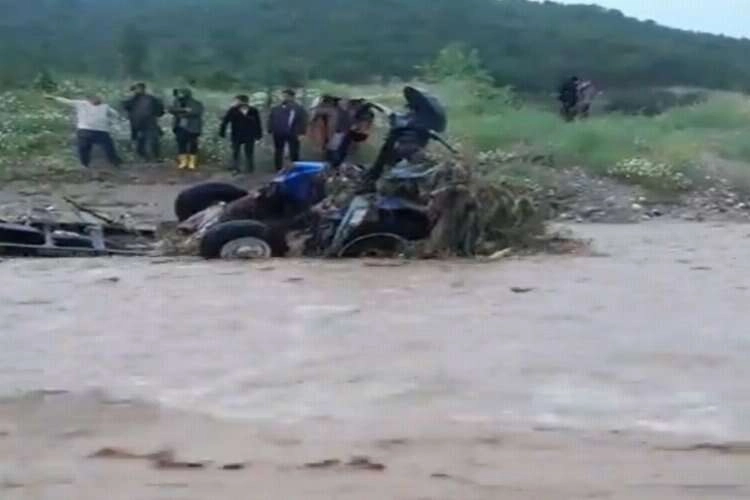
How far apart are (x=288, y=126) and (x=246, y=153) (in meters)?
1.03

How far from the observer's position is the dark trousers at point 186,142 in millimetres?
18625

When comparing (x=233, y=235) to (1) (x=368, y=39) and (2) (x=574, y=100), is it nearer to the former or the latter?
(2) (x=574, y=100)

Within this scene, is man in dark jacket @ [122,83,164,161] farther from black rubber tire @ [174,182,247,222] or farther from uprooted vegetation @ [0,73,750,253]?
black rubber tire @ [174,182,247,222]

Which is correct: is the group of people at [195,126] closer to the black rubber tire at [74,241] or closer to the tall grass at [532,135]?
the tall grass at [532,135]

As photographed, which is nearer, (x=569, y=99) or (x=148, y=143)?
(x=148, y=143)

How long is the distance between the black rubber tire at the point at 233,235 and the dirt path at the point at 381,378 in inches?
19.1

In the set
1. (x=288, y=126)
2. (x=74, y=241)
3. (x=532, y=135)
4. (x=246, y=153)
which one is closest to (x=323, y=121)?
(x=288, y=126)

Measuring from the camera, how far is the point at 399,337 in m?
7.61

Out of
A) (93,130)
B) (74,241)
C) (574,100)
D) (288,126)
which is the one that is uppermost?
(574,100)

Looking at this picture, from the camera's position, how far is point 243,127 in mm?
18328

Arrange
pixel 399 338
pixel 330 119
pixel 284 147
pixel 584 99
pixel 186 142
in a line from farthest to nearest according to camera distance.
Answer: pixel 584 99 < pixel 186 142 < pixel 284 147 < pixel 330 119 < pixel 399 338

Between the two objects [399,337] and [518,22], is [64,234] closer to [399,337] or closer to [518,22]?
[399,337]

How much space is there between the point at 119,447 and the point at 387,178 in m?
6.32

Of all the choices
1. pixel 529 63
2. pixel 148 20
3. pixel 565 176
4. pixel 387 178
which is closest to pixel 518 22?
pixel 529 63
